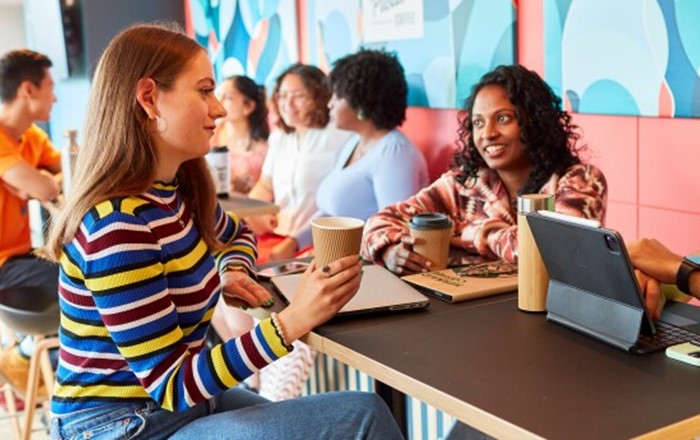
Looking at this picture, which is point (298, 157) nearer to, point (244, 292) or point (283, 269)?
point (283, 269)

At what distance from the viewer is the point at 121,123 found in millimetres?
1467

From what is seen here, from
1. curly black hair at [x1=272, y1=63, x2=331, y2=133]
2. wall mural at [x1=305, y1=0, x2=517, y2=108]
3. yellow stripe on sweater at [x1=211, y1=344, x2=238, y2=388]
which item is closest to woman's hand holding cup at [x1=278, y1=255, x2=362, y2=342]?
yellow stripe on sweater at [x1=211, y1=344, x2=238, y2=388]

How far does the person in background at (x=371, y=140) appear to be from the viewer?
304cm

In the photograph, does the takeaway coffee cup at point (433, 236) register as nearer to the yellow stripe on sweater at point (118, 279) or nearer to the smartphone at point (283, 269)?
the smartphone at point (283, 269)

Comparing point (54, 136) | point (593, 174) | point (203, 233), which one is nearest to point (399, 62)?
point (593, 174)

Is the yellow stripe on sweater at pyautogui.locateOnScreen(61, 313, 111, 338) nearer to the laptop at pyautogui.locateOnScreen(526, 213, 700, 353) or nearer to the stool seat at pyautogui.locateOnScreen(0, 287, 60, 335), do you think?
the laptop at pyautogui.locateOnScreen(526, 213, 700, 353)

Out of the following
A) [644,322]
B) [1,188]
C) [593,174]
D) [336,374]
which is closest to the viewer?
[644,322]

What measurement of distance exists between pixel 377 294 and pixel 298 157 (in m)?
2.02

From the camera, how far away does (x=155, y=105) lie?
58.6 inches

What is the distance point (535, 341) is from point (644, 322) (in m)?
0.16

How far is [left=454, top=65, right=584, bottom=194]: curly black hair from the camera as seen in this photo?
207cm

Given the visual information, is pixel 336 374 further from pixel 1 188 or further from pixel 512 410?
pixel 512 410

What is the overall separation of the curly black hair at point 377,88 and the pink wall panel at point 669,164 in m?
1.01

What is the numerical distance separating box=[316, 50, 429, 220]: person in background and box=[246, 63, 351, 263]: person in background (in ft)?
0.79
